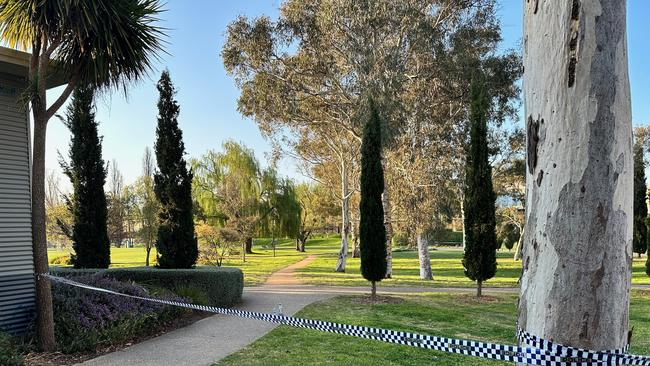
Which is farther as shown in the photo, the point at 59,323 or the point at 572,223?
the point at 59,323

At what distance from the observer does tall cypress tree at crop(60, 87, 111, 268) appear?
13.0 metres

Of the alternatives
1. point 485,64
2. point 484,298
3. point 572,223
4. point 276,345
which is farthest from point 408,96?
point 572,223

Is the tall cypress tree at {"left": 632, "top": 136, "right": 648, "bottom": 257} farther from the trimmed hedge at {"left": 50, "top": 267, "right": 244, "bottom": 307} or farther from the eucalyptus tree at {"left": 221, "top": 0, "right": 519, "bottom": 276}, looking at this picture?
the trimmed hedge at {"left": 50, "top": 267, "right": 244, "bottom": 307}

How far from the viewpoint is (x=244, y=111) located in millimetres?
20906

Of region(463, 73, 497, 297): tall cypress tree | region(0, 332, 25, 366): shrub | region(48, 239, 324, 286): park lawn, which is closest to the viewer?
region(0, 332, 25, 366): shrub

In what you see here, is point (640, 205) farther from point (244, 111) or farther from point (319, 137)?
point (244, 111)

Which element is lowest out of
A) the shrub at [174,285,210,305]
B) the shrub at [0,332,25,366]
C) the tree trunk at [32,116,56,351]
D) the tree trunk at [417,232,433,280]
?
the tree trunk at [417,232,433,280]

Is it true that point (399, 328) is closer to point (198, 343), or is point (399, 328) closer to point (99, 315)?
point (198, 343)

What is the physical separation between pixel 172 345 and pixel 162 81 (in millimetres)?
7801

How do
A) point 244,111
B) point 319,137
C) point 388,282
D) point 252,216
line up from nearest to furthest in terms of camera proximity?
1. point 388,282
2. point 244,111
3. point 319,137
4. point 252,216

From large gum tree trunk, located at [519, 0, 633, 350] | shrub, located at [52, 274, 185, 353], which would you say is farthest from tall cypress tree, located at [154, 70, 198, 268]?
large gum tree trunk, located at [519, 0, 633, 350]

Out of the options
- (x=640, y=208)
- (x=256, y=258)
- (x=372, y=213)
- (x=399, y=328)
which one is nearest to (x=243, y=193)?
(x=256, y=258)

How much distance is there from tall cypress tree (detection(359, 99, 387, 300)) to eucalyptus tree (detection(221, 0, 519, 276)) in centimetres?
526

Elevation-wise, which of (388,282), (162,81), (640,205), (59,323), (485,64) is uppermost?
(485,64)
